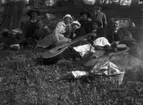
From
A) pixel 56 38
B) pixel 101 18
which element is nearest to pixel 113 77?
pixel 56 38

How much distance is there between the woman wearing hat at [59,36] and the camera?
8.16 metres

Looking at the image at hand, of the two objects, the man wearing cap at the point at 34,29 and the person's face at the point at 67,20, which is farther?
the man wearing cap at the point at 34,29

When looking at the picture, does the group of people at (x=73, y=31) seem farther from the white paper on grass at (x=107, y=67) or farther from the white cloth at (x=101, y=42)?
the white paper on grass at (x=107, y=67)

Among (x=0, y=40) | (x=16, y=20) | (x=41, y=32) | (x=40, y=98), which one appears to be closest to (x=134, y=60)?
(x=40, y=98)

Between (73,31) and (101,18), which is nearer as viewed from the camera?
(73,31)

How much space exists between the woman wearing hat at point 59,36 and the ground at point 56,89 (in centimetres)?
110

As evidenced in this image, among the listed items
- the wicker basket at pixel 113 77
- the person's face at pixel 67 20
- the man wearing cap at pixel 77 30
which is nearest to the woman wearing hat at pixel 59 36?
the person's face at pixel 67 20

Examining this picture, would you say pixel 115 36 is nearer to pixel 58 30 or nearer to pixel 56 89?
pixel 58 30

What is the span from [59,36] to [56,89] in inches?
94.6

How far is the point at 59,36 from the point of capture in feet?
27.2

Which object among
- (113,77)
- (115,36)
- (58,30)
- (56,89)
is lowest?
(56,89)

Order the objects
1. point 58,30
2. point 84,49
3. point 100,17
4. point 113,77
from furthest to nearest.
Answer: point 100,17
point 58,30
point 84,49
point 113,77

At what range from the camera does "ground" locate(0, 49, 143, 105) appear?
19.4ft

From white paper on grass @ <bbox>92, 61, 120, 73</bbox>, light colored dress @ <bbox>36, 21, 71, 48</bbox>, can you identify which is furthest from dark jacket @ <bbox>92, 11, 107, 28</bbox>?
white paper on grass @ <bbox>92, 61, 120, 73</bbox>
